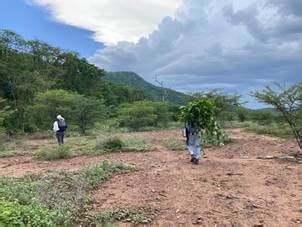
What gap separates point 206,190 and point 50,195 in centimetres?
336

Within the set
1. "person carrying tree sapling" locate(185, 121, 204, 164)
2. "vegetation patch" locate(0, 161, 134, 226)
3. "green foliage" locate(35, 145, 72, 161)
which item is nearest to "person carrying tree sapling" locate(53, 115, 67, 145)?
"green foliage" locate(35, 145, 72, 161)

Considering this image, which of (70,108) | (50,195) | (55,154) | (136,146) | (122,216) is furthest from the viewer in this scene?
(70,108)

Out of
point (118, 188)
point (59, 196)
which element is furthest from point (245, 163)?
point (59, 196)

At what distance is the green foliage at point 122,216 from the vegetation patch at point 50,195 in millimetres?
503

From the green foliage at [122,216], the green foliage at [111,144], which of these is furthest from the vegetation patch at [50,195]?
the green foliage at [111,144]

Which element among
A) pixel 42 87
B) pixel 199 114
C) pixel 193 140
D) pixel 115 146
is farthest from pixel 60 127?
pixel 42 87

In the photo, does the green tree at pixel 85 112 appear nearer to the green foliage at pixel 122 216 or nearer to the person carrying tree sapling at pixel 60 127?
the person carrying tree sapling at pixel 60 127

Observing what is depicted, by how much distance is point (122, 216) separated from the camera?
9742 millimetres

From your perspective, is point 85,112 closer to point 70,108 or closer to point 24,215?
point 70,108

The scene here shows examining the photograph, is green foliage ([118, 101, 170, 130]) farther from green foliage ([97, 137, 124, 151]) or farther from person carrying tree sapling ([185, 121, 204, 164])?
person carrying tree sapling ([185, 121, 204, 164])

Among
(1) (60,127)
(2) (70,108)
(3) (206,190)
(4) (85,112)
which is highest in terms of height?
(2) (70,108)

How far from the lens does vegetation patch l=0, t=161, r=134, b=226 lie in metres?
8.53

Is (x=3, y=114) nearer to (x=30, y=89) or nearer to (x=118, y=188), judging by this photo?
(x=30, y=89)

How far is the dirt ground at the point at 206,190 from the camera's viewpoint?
9.77m
